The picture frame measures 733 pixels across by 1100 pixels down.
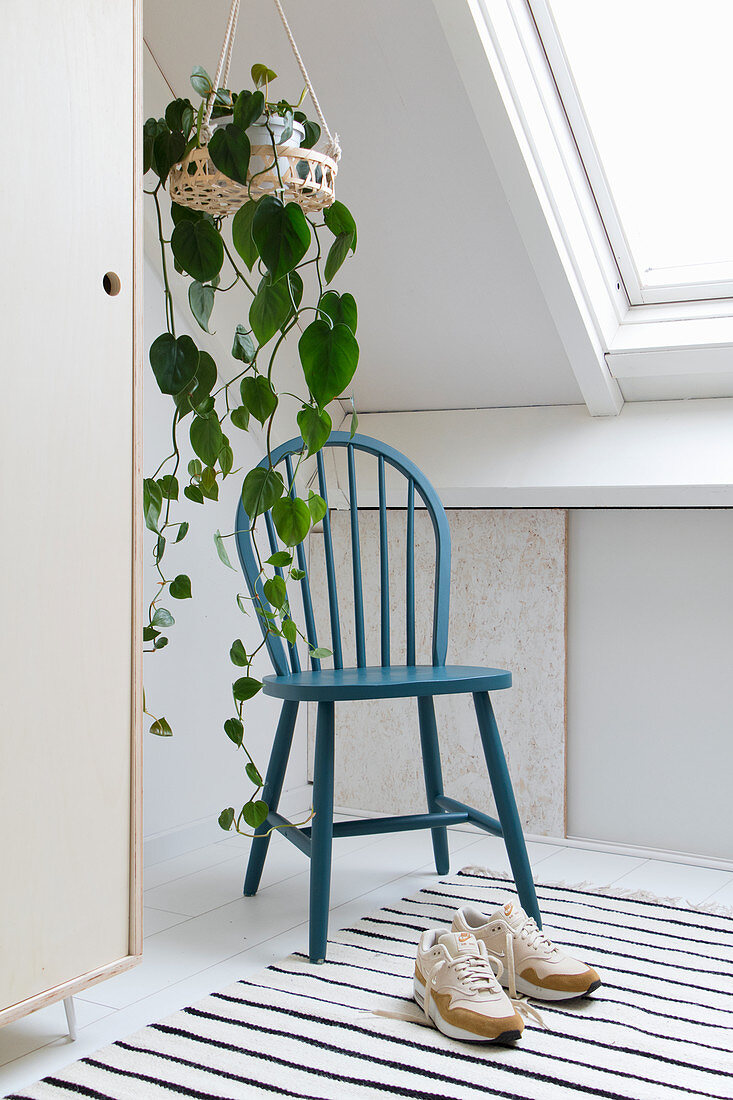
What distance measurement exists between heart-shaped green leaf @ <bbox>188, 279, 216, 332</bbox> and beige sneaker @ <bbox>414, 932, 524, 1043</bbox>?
3.61ft

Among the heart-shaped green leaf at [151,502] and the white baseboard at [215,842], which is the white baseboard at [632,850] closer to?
the white baseboard at [215,842]

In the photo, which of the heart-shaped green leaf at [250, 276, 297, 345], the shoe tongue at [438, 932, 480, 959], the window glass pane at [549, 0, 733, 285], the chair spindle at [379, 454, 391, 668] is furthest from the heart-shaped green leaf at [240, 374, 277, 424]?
the window glass pane at [549, 0, 733, 285]

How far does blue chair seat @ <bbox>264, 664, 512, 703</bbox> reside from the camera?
5.82 feet

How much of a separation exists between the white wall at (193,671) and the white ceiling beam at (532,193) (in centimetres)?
79

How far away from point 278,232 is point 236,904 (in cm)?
130

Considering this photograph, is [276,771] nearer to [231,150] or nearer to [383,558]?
[383,558]

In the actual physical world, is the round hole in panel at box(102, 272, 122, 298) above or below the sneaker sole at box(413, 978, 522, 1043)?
above

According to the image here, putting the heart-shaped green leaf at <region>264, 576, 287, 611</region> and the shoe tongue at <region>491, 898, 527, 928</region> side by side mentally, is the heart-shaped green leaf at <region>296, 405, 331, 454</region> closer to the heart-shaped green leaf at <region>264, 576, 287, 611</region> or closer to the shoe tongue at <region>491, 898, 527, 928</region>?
the heart-shaped green leaf at <region>264, 576, 287, 611</region>

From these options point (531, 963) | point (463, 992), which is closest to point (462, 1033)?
point (463, 992)

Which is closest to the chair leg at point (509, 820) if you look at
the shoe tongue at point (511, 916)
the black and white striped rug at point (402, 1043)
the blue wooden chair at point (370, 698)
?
the blue wooden chair at point (370, 698)

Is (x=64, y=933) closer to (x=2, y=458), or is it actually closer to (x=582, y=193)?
(x=2, y=458)

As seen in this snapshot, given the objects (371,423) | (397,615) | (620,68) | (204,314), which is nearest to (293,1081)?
(204,314)

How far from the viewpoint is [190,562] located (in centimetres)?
240

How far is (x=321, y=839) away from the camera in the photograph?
5.82 feet
